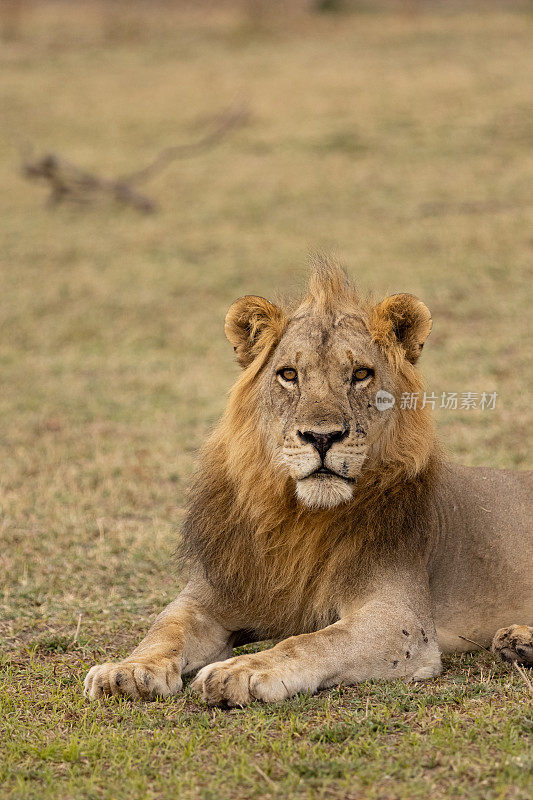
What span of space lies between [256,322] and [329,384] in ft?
1.62

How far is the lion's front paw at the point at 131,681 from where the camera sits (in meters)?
3.66

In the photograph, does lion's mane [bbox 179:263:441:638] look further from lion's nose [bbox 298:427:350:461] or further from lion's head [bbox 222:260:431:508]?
lion's nose [bbox 298:427:350:461]

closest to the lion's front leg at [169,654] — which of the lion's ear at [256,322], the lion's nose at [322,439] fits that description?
the lion's nose at [322,439]

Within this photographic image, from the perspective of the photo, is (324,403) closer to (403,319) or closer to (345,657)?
(403,319)

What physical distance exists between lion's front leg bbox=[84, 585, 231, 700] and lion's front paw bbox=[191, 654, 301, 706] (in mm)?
230

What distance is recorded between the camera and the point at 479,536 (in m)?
4.61

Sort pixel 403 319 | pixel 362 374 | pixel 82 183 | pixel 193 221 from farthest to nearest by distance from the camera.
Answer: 1. pixel 82 183
2. pixel 193 221
3. pixel 403 319
4. pixel 362 374

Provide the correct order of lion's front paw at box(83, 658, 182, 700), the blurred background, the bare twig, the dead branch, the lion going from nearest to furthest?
lion's front paw at box(83, 658, 182, 700) → the lion → the blurred background → the dead branch → the bare twig

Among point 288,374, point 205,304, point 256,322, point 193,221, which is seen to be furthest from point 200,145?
point 288,374

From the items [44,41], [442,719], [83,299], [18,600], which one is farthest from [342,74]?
[442,719]

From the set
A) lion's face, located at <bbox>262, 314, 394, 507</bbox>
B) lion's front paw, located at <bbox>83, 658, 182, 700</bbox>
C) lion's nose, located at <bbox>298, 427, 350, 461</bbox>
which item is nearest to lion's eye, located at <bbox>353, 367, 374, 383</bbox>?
lion's face, located at <bbox>262, 314, 394, 507</bbox>

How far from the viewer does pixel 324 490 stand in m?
3.75

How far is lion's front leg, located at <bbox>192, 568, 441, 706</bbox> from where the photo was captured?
3.51m

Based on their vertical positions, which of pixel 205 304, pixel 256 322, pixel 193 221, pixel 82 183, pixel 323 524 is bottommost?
pixel 323 524
